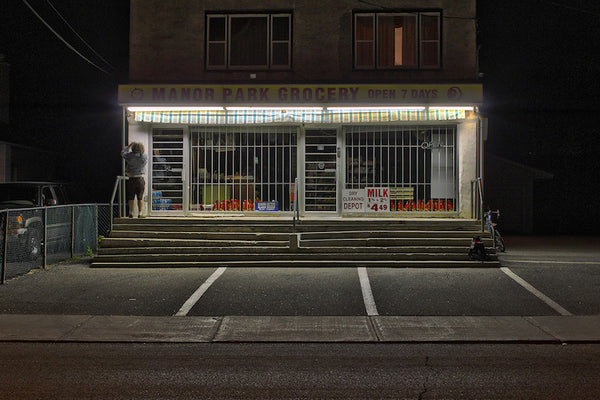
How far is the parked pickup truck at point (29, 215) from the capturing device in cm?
1107

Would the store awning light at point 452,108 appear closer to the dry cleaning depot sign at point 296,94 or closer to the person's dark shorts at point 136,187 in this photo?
the dry cleaning depot sign at point 296,94

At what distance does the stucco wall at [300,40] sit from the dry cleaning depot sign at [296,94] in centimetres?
124

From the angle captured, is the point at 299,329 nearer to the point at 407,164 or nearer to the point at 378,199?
the point at 378,199

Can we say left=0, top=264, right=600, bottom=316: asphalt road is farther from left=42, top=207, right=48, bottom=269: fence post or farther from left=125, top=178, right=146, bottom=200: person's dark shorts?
left=125, top=178, right=146, bottom=200: person's dark shorts

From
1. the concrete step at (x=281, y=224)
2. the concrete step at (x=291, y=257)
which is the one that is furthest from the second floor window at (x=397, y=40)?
the concrete step at (x=291, y=257)

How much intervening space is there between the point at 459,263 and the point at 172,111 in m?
8.19

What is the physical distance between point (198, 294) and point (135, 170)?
18.4ft

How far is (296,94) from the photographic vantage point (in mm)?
13641

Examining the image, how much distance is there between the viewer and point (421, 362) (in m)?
6.20

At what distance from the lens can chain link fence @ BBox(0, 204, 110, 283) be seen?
10.9 m

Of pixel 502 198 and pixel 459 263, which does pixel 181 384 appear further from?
pixel 502 198

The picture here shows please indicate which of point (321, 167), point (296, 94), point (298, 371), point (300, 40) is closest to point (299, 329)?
point (298, 371)

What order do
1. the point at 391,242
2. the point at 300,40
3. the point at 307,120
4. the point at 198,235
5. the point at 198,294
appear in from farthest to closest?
the point at 300,40 → the point at 307,120 → the point at 198,235 → the point at 391,242 → the point at 198,294

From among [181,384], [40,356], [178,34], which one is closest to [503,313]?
[181,384]
